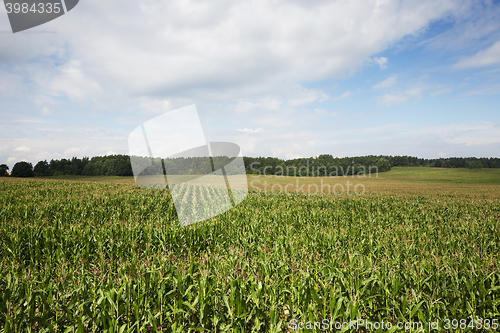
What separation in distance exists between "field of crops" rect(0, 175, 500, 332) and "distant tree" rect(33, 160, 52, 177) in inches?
3569

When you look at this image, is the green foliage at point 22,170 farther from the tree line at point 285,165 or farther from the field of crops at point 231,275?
the field of crops at point 231,275

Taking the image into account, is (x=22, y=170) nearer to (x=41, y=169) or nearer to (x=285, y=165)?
(x=41, y=169)

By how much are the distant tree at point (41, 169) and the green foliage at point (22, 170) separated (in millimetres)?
1927

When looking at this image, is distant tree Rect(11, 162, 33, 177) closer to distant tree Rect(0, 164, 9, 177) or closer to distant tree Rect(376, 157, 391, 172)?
distant tree Rect(0, 164, 9, 177)

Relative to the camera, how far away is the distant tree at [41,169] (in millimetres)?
79894

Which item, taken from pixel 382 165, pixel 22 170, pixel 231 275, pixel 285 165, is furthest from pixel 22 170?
pixel 382 165

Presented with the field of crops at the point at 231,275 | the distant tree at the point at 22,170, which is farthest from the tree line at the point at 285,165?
the field of crops at the point at 231,275

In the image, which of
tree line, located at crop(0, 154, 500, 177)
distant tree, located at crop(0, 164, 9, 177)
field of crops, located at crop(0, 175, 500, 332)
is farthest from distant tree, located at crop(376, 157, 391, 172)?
distant tree, located at crop(0, 164, 9, 177)

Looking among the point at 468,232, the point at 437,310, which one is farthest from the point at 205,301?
the point at 468,232

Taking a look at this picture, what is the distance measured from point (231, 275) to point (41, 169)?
108 metres

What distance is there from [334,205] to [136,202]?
671 inches

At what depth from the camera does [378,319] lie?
14.4 ft

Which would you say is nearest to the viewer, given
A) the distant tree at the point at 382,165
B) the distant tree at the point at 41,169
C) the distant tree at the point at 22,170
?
the distant tree at the point at 22,170

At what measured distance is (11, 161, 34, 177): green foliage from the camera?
75.6 m
